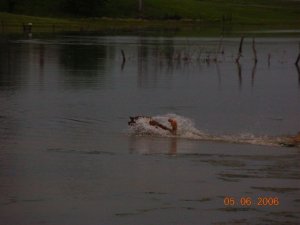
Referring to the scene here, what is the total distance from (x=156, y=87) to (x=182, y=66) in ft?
52.6

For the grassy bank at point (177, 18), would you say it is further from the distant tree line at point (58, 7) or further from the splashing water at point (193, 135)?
the splashing water at point (193, 135)

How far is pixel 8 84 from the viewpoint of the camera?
127 ft

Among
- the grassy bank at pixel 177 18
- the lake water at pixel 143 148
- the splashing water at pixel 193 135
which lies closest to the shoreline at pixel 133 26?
the grassy bank at pixel 177 18

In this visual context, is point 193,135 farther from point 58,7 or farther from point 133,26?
point 58,7

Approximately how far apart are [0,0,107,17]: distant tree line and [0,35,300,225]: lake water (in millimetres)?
75978

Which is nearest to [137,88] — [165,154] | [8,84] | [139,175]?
[8,84]

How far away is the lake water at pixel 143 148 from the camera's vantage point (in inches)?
535
